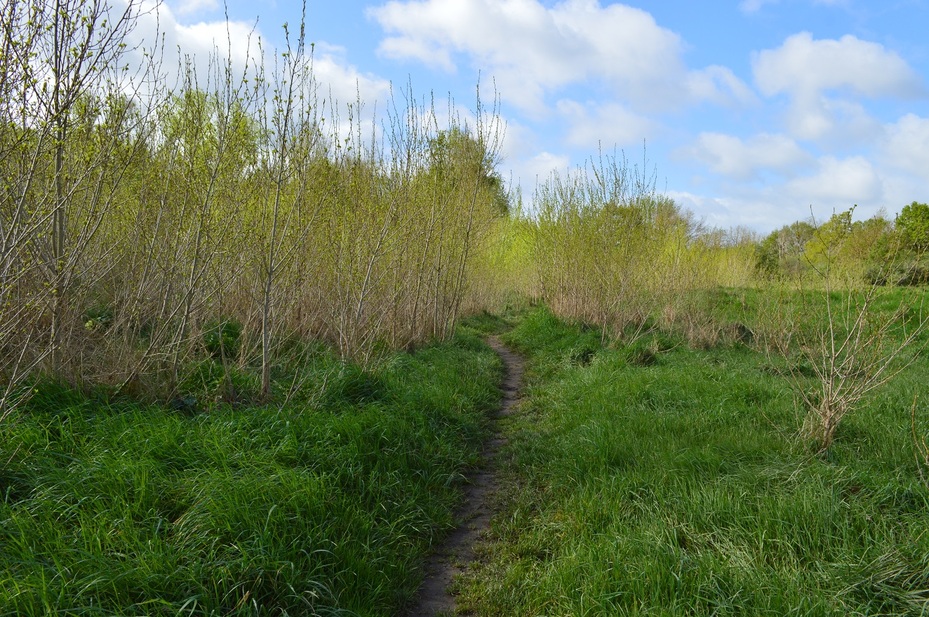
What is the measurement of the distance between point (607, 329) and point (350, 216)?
6016 mm

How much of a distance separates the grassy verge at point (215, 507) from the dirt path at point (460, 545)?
0.35ft

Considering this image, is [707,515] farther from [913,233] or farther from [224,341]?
[224,341]

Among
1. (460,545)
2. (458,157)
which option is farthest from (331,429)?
(458,157)

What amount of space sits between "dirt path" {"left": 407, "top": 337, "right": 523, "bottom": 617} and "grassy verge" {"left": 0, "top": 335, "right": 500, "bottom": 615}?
11cm

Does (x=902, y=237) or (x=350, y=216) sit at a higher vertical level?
(x=350, y=216)

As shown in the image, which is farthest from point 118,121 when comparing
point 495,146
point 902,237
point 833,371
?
point 495,146

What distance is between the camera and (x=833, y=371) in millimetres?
3863

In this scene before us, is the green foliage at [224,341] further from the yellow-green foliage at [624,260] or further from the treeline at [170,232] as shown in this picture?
the yellow-green foliage at [624,260]

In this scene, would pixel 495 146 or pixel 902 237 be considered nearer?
pixel 902 237

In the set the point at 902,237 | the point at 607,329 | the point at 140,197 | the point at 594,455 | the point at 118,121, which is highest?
the point at 118,121

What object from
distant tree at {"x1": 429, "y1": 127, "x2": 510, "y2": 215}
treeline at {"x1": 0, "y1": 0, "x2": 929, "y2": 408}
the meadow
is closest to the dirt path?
the meadow

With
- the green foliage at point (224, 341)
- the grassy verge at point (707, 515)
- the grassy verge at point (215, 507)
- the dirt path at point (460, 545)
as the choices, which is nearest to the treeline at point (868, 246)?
the grassy verge at point (707, 515)

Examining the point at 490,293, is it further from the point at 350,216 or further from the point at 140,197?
the point at 140,197

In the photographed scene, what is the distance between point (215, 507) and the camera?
2592 mm
